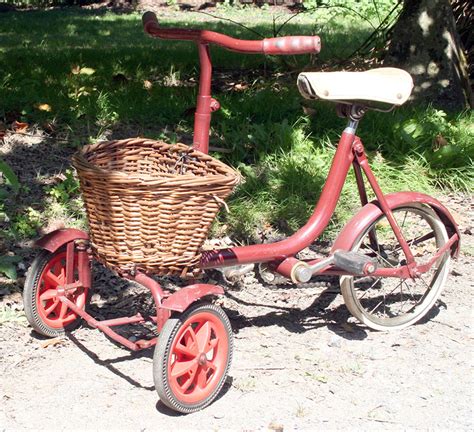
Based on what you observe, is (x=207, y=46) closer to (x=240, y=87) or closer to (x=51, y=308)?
(x=51, y=308)

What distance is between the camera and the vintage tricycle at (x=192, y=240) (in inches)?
121

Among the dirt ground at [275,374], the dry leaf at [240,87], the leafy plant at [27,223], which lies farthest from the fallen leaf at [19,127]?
the dry leaf at [240,87]

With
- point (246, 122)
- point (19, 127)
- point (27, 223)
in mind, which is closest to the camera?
point (27, 223)

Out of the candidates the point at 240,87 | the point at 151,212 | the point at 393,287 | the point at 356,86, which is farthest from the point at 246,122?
the point at 151,212

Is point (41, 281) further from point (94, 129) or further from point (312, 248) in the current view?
point (94, 129)

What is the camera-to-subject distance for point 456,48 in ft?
21.9

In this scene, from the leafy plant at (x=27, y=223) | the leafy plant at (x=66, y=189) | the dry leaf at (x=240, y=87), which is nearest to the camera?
the leafy plant at (x=27, y=223)

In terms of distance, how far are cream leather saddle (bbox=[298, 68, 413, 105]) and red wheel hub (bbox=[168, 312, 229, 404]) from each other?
1.02 m

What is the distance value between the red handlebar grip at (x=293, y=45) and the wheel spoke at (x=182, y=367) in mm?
1236

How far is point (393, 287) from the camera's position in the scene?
4.46 m

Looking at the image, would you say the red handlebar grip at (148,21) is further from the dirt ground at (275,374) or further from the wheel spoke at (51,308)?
the dirt ground at (275,374)

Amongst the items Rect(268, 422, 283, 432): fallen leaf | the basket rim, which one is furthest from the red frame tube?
Rect(268, 422, 283, 432): fallen leaf

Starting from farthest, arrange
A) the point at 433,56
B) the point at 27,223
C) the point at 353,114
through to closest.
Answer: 1. the point at 433,56
2. the point at 27,223
3. the point at 353,114

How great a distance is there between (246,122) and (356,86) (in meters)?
2.50
